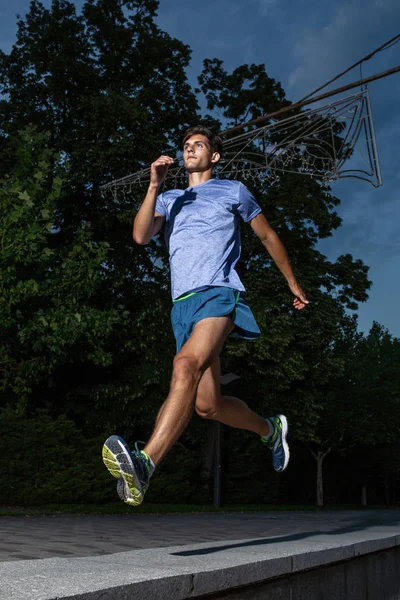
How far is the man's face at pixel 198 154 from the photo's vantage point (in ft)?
14.9

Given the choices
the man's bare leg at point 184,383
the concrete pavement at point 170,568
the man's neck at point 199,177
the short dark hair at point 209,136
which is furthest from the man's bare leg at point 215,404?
the short dark hair at point 209,136

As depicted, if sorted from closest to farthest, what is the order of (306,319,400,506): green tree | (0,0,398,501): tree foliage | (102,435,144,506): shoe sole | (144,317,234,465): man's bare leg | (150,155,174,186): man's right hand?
1. (102,435,144,506): shoe sole
2. (144,317,234,465): man's bare leg
3. (150,155,174,186): man's right hand
4. (0,0,398,501): tree foliage
5. (306,319,400,506): green tree

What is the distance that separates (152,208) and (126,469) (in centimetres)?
151

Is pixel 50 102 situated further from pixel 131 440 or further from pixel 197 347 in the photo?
pixel 197 347

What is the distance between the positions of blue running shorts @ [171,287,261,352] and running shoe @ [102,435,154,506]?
0.90 meters

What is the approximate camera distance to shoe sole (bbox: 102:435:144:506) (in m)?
3.36

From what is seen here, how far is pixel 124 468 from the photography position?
11.0 ft

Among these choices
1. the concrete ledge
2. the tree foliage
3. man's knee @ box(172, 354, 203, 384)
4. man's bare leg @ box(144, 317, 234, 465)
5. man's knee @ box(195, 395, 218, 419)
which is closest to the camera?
the concrete ledge

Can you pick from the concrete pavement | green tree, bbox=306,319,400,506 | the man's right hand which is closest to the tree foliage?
green tree, bbox=306,319,400,506

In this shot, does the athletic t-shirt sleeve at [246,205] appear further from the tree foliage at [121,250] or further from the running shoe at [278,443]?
the tree foliage at [121,250]

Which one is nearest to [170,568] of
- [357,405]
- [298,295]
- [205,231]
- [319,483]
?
[205,231]

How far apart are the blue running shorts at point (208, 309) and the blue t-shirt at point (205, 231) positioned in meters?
0.04

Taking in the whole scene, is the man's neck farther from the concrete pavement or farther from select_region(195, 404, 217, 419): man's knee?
the concrete pavement

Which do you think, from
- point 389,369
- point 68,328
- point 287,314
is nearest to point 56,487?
point 68,328
